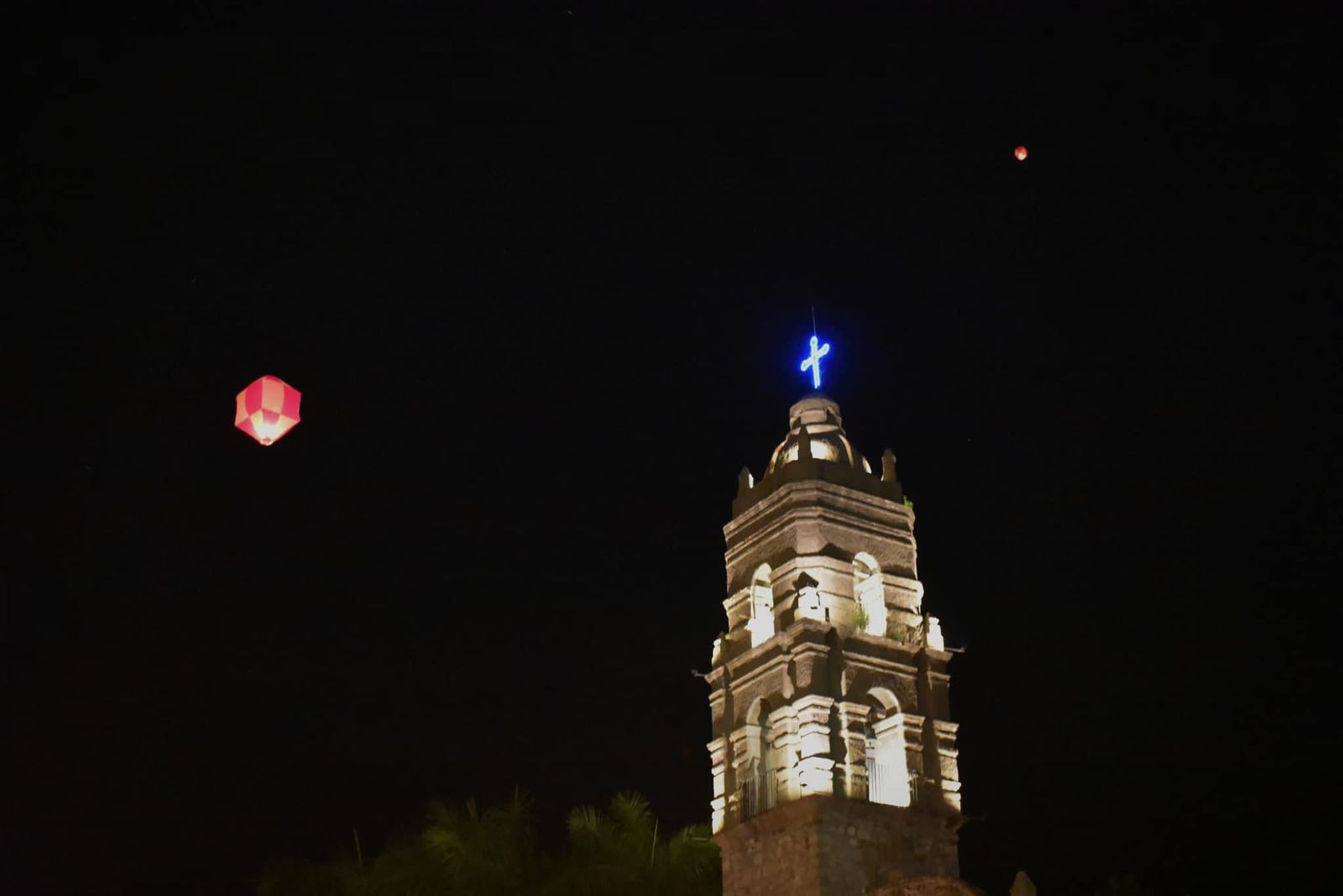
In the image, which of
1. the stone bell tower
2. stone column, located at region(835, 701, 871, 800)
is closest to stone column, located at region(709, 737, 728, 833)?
the stone bell tower

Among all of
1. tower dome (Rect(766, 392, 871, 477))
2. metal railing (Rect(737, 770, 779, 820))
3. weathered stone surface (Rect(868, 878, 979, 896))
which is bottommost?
weathered stone surface (Rect(868, 878, 979, 896))

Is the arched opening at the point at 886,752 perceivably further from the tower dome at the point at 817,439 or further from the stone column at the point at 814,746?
the tower dome at the point at 817,439

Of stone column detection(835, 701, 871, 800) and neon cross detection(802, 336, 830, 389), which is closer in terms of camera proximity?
stone column detection(835, 701, 871, 800)

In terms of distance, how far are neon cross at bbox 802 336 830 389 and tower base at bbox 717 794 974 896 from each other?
9236 mm

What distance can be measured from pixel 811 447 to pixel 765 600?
10.1 ft

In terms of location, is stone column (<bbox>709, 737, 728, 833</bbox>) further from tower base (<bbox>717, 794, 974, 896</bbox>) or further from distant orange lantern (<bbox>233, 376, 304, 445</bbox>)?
distant orange lantern (<bbox>233, 376, 304, 445</bbox>)

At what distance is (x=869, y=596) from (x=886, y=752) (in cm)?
296

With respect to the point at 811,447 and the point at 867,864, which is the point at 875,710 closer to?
the point at 867,864

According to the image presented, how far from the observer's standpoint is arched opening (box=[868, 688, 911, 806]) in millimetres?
29500

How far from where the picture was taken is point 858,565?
32.1 metres

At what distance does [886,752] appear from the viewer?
3014 cm

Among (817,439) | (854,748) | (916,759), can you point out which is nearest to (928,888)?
(854,748)

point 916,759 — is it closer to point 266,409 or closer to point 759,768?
point 759,768

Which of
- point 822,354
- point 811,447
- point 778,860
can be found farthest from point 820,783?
point 822,354
